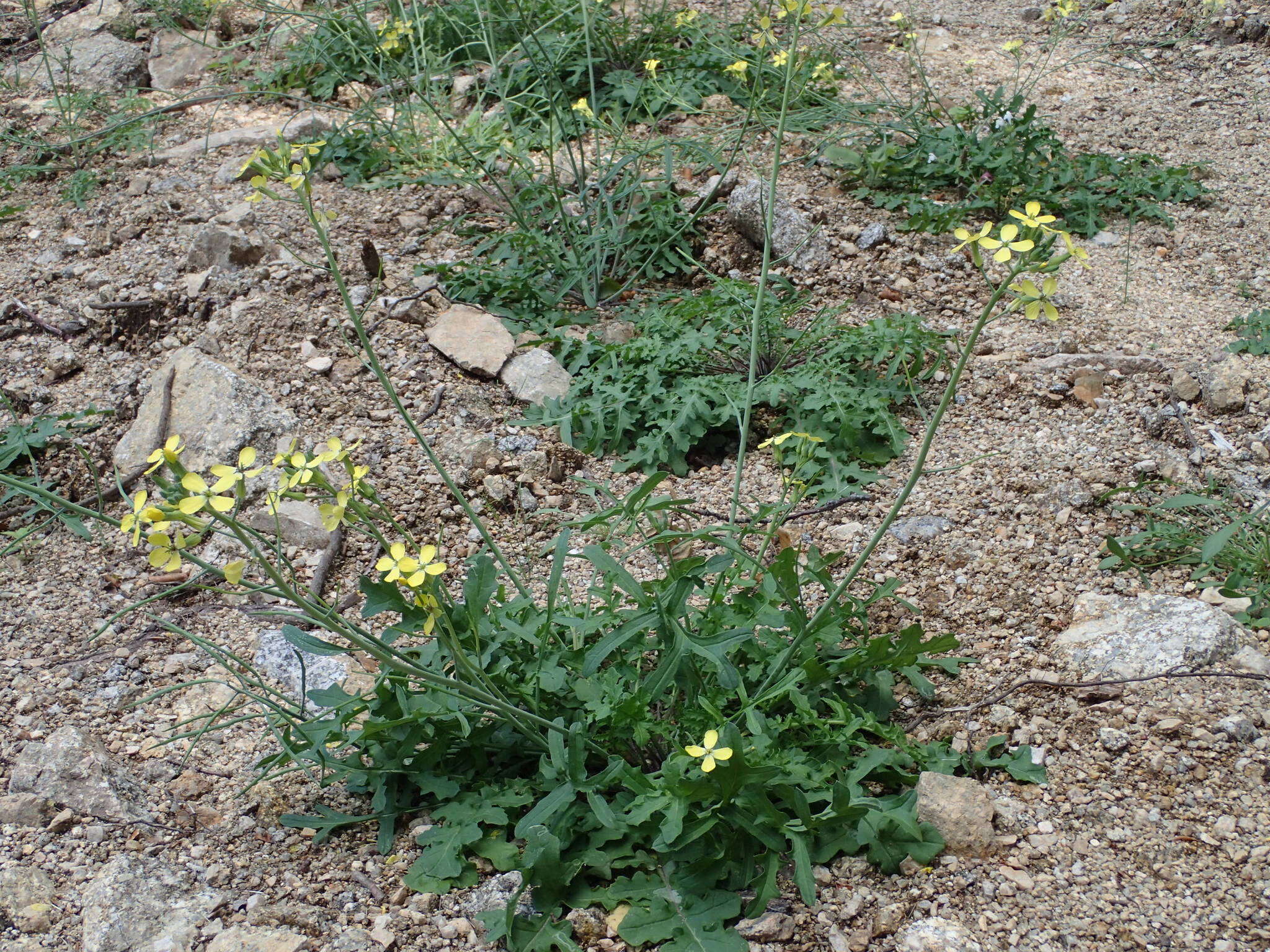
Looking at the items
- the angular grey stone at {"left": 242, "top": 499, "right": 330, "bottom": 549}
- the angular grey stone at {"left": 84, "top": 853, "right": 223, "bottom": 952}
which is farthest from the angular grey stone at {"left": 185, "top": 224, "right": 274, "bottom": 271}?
the angular grey stone at {"left": 84, "top": 853, "right": 223, "bottom": 952}

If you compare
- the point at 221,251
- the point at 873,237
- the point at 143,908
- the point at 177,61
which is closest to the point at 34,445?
the point at 221,251

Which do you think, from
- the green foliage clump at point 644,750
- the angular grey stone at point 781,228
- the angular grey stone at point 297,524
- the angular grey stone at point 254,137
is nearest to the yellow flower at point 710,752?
the green foliage clump at point 644,750

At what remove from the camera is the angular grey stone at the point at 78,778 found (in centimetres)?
185

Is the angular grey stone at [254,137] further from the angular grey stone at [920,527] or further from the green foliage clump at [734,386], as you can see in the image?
the angular grey stone at [920,527]

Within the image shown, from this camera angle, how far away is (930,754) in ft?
6.32

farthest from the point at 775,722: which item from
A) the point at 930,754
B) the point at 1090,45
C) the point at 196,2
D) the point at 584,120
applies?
the point at 196,2

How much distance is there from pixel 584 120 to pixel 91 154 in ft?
6.76

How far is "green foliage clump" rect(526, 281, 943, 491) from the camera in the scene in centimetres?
286

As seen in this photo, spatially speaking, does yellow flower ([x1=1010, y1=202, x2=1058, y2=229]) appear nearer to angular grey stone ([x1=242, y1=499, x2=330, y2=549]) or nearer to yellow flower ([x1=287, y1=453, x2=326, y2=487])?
yellow flower ([x1=287, y1=453, x2=326, y2=487])

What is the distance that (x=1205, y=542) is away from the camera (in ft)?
7.54

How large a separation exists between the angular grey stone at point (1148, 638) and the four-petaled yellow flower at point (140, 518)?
1.77m

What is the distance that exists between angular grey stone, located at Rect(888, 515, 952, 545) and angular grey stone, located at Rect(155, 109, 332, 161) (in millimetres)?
2967

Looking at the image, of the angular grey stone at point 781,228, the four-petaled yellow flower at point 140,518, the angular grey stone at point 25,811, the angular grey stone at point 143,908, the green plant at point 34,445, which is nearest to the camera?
the four-petaled yellow flower at point 140,518

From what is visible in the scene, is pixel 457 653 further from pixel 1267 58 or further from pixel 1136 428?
pixel 1267 58
